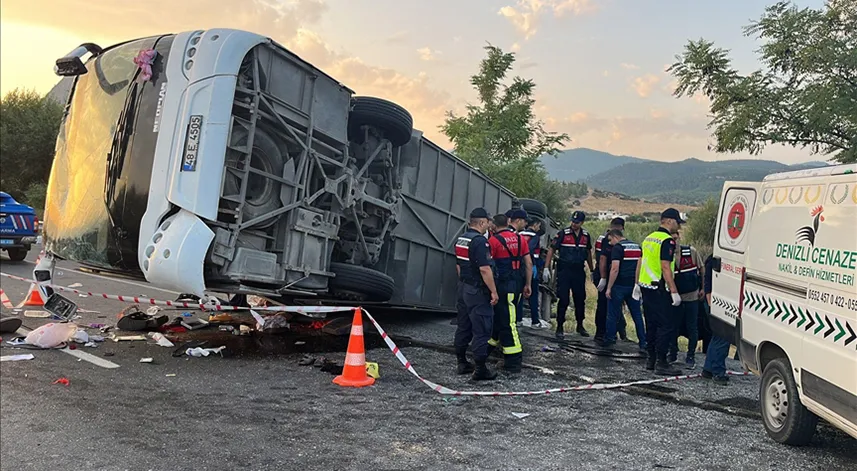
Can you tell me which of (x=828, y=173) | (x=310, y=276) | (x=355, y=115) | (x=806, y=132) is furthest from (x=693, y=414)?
(x=806, y=132)

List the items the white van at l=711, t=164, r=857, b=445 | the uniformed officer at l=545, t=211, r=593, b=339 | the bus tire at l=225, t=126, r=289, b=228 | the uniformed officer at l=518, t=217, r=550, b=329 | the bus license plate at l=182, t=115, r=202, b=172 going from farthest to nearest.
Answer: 1. the uniformed officer at l=518, t=217, r=550, b=329
2. the uniformed officer at l=545, t=211, r=593, b=339
3. the bus tire at l=225, t=126, r=289, b=228
4. the bus license plate at l=182, t=115, r=202, b=172
5. the white van at l=711, t=164, r=857, b=445

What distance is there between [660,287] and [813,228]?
251cm

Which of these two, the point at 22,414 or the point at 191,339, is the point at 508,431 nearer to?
the point at 22,414

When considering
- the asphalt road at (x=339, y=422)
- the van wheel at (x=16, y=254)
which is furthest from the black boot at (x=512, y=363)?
the van wheel at (x=16, y=254)

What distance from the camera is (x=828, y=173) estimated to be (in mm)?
3662

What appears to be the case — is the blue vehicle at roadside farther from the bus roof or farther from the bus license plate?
the bus roof

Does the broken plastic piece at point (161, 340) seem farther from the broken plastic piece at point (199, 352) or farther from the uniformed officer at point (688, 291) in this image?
the uniformed officer at point (688, 291)

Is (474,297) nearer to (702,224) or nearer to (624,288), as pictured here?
(624,288)

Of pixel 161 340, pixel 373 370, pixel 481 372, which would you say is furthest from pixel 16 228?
pixel 481 372

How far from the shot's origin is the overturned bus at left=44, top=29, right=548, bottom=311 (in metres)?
4.60

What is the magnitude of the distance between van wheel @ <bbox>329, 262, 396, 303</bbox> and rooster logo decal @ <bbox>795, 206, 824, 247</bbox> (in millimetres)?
3657

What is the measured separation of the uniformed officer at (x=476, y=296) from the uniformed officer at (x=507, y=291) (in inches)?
14.4

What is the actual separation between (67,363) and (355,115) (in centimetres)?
340

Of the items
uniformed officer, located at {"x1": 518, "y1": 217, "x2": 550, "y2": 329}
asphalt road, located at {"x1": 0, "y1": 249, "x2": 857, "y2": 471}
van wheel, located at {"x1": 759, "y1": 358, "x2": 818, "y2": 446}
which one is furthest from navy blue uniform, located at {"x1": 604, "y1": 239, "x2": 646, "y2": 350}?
van wheel, located at {"x1": 759, "y1": 358, "x2": 818, "y2": 446}
